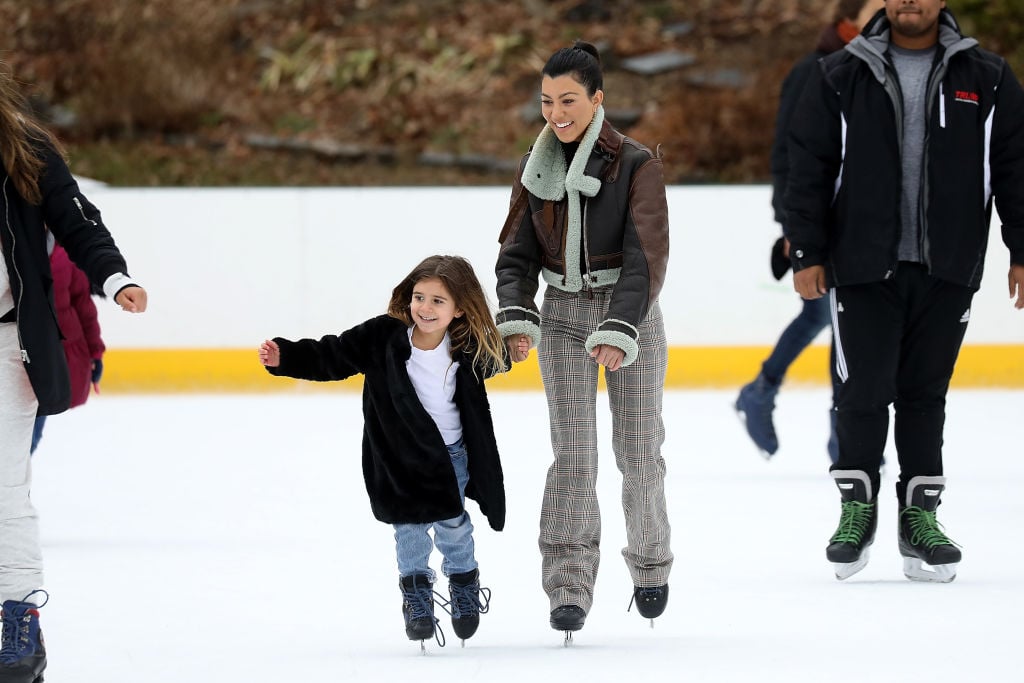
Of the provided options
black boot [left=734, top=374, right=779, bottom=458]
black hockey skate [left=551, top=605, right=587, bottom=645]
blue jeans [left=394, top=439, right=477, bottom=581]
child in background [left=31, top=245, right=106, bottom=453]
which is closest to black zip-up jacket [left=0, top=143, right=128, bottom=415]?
blue jeans [left=394, top=439, right=477, bottom=581]

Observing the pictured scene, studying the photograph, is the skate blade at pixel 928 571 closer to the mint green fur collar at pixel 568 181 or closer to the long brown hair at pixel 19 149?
the mint green fur collar at pixel 568 181

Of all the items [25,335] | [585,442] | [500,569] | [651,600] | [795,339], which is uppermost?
[25,335]

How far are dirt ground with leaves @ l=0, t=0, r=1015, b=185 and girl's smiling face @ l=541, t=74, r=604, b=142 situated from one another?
597cm

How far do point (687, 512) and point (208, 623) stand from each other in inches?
68.8

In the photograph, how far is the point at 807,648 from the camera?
291 centimetres

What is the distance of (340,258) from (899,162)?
4039 mm

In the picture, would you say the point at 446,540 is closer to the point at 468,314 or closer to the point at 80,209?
the point at 468,314

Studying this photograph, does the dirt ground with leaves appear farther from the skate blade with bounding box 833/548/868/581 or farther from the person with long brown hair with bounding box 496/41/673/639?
the person with long brown hair with bounding box 496/41/673/639

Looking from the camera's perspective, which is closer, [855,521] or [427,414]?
[427,414]

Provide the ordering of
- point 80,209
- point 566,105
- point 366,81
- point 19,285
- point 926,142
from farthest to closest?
1. point 366,81
2. point 926,142
3. point 566,105
4. point 80,209
5. point 19,285

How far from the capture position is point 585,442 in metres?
2.94

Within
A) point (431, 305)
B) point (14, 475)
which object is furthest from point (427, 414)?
point (14, 475)

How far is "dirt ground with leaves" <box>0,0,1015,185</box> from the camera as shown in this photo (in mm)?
9109

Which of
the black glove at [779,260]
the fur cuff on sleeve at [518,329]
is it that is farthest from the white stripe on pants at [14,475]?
the black glove at [779,260]
